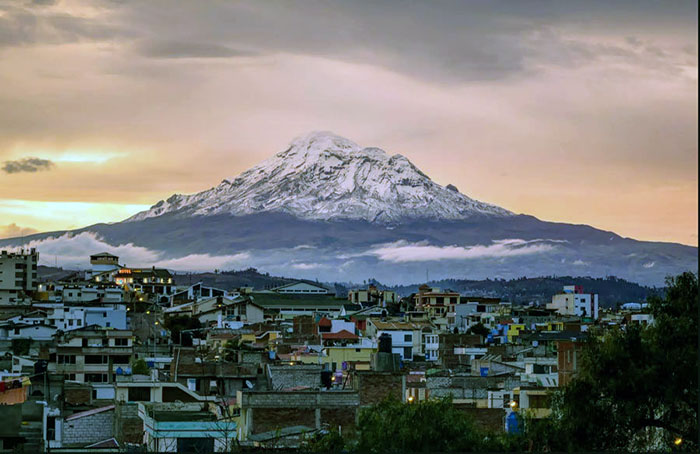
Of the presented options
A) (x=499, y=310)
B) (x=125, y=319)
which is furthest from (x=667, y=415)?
(x=499, y=310)

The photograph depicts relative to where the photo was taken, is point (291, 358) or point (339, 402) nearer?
point (339, 402)

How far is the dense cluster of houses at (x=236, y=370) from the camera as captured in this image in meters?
27.8

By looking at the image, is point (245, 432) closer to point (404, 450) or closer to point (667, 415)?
point (404, 450)

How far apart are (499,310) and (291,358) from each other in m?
65.1

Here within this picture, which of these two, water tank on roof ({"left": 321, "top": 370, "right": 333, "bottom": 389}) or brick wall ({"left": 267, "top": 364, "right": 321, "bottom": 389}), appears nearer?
water tank on roof ({"left": 321, "top": 370, "right": 333, "bottom": 389})

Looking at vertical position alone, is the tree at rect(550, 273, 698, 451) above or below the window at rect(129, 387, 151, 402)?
above

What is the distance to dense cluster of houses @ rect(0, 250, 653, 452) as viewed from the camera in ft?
91.1

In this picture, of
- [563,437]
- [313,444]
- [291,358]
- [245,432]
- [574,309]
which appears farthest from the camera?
[574,309]

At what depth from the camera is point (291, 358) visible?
5219 cm

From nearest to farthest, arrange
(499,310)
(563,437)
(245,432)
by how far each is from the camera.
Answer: (563,437), (245,432), (499,310)

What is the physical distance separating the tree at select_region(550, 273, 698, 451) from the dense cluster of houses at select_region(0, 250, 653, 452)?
7.86ft

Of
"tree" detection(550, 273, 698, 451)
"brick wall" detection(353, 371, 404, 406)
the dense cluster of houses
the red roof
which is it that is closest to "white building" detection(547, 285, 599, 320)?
the dense cluster of houses

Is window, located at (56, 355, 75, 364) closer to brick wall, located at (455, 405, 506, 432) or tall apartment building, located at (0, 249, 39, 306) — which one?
brick wall, located at (455, 405, 506, 432)

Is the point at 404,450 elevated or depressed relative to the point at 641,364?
depressed
